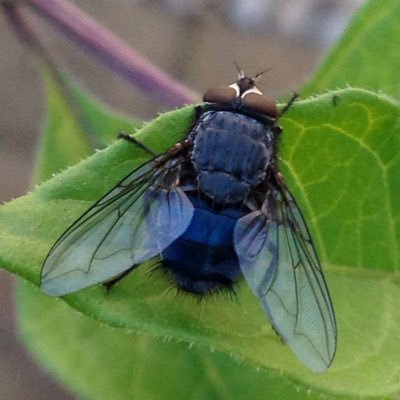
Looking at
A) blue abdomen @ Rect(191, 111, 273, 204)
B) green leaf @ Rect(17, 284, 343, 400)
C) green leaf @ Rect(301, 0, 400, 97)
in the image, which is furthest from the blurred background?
blue abdomen @ Rect(191, 111, 273, 204)

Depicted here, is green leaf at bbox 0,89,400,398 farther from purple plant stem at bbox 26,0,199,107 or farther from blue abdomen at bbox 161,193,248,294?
purple plant stem at bbox 26,0,199,107

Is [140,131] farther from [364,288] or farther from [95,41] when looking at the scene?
[95,41]

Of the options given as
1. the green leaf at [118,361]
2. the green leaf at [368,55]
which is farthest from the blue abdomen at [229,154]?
the green leaf at [118,361]

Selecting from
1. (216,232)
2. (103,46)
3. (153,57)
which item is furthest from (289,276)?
(153,57)

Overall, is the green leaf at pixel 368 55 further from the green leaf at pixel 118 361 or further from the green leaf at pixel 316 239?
the green leaf at pixel 118 361

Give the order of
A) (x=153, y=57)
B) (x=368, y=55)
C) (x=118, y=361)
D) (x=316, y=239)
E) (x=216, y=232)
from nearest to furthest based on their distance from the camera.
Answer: (x=216, y=232)
(x=316, y=239)
(x=368, y=55)
(x=118, y=361)
(x=153, y=57)

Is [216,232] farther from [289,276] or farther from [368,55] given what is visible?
[368,55]
